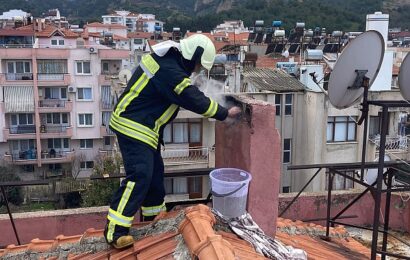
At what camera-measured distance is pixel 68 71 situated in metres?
33.2

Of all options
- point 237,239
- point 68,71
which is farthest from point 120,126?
point 68,71

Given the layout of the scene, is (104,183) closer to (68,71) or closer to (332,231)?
(68,71)

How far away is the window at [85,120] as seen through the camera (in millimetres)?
34219

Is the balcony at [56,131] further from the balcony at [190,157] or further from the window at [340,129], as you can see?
the window at [340,129]

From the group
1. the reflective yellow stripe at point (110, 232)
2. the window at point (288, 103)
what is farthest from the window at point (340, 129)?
the reflective yellow stripe at point (110, 232)

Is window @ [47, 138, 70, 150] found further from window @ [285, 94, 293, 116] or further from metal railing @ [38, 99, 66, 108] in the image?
window @ [285, 94, 293, 116]

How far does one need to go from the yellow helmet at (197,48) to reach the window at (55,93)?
31602mm

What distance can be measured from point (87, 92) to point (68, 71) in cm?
193

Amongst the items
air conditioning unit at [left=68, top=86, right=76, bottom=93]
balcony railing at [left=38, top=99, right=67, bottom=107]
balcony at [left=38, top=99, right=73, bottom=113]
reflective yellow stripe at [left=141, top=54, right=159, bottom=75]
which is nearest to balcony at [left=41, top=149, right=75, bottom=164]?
balcony at [left=38, top=99, right=73, bottom=113]

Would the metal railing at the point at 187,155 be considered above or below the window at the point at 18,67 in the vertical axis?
below

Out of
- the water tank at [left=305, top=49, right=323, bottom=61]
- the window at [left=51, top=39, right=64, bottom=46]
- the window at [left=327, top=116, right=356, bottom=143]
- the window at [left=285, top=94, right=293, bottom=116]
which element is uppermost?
the window at [left=51, top=39, right=64, bottom=46]

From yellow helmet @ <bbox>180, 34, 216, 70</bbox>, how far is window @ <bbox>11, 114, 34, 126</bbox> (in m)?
32.0

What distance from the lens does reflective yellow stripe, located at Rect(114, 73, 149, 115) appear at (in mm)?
3689

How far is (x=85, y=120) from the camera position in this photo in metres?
34.4
